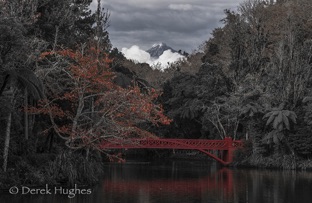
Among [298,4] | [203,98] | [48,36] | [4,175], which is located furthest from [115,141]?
[298,4]

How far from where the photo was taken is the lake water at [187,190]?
21577 millimetres

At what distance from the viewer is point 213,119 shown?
151ft

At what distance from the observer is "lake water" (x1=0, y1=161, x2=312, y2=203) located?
21577 millimetres

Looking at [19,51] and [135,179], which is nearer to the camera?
[19,51]


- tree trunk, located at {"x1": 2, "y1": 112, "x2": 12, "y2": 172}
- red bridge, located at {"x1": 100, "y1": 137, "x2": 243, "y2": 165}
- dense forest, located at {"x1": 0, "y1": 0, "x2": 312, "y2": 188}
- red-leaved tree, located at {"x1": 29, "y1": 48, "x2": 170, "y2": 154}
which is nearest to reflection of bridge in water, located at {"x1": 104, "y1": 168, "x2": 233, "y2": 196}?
dense forest, located at {"x1": 0, "y1": 0, "x2": 312, "y2": 188}

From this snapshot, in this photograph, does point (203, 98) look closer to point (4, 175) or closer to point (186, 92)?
point (186, 92)

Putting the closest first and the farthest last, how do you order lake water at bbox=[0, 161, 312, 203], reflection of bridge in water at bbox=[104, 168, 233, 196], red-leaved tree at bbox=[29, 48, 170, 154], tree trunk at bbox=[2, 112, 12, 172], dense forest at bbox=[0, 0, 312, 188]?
lake water at bbox=[0, 161, 312, 203] < tree trunk at bbox=[2, 112, 12, 172] < dense forest at bbox=[0, 0, 312, 188] < red-leaved tree at bbox=[29, 48, 170, 154] < reflection of bridge in water at bbox=[104, 168, 233, 196]

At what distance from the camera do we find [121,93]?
24797mm

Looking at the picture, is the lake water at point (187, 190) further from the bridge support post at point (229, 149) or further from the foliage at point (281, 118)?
the bridge support post at point (229, 149)

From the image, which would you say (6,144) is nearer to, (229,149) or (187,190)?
(187,190)

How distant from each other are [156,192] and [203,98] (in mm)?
24450

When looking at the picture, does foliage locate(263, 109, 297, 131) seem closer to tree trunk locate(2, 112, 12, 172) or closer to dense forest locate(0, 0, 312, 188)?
dense forest locate(0, 0, 312, 188)

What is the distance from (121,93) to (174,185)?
630cm

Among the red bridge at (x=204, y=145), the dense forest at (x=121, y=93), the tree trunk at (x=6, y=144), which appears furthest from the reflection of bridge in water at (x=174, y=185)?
the red bridge at (x=204, y=145)
